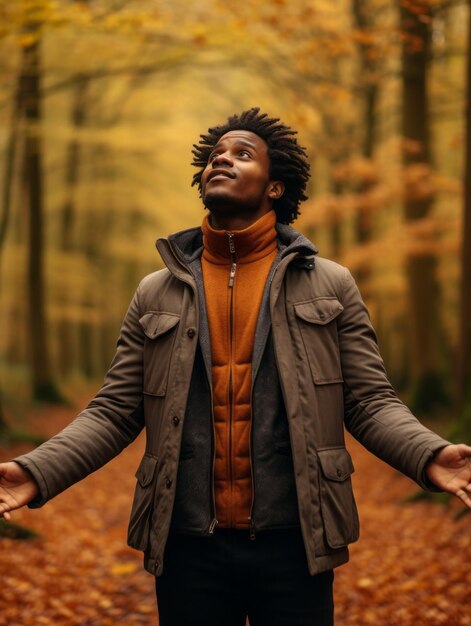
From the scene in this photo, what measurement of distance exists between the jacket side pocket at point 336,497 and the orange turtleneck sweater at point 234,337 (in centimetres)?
27

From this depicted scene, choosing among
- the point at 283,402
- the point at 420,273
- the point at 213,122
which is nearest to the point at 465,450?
the point at 283,402

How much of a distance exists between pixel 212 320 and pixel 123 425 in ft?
1.84

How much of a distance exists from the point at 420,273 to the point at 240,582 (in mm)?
11855

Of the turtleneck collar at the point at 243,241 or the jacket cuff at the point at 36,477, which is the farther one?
the turtleneck collar at the point at 243,241

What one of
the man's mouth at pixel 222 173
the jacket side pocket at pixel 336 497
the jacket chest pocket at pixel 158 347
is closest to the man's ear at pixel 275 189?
the man's mouth at pixel 222 173

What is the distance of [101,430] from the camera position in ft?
9.72

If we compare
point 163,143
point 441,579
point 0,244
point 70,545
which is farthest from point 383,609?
point 163,143

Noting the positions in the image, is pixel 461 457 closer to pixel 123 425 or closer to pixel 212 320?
pixel 212 320

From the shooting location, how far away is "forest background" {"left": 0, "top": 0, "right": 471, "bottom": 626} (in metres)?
6.93

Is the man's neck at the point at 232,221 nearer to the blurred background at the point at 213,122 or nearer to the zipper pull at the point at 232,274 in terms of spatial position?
the zipper pull at the point at 232,274

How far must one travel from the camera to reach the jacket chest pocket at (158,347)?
289 cm

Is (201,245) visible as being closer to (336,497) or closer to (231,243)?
(231,243)

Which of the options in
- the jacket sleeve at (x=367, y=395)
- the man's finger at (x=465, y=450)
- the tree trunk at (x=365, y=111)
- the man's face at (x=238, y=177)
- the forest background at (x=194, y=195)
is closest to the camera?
the man's finger at (x=465, y=450)

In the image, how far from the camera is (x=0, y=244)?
1207cm
